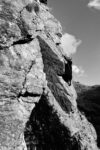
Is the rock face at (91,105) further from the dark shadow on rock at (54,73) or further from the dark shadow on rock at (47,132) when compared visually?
the dark shadow on rock at (54,73)

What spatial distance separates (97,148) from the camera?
27797 millimetres

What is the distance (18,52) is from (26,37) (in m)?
2.88

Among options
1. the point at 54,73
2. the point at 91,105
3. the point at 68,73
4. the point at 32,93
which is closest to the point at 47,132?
the point at 32,93

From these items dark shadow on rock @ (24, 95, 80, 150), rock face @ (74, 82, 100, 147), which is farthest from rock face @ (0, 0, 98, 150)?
rock face @ (74, 82, 100, 147)

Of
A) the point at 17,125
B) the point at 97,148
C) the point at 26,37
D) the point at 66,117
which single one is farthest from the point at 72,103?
the point at 26,37

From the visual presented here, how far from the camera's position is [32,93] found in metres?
24.4

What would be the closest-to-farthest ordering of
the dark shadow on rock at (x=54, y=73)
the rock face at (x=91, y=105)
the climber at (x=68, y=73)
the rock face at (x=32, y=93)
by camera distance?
the rock face at (x=32, y=93)
the dark shadow on rock at (x=54, y=73)
the climber at (x=68, y=73)
the rock face at (x=91, y=105)

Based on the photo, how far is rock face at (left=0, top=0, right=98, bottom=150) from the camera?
22.0m

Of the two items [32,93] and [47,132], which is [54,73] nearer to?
[32,93]

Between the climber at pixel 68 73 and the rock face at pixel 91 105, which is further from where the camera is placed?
the rock face at pixel 91 105

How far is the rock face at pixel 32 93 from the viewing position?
2205cm

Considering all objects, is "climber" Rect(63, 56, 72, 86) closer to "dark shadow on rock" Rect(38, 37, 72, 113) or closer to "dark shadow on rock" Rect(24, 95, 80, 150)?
"dark shadow on rock" Rect(38, 37, 72, 113)

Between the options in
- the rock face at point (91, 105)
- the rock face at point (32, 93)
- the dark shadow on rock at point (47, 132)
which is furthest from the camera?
the rock face at point (91, 105)

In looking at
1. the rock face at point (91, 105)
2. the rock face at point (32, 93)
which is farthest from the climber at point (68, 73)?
the rock face at point (91, 105)
